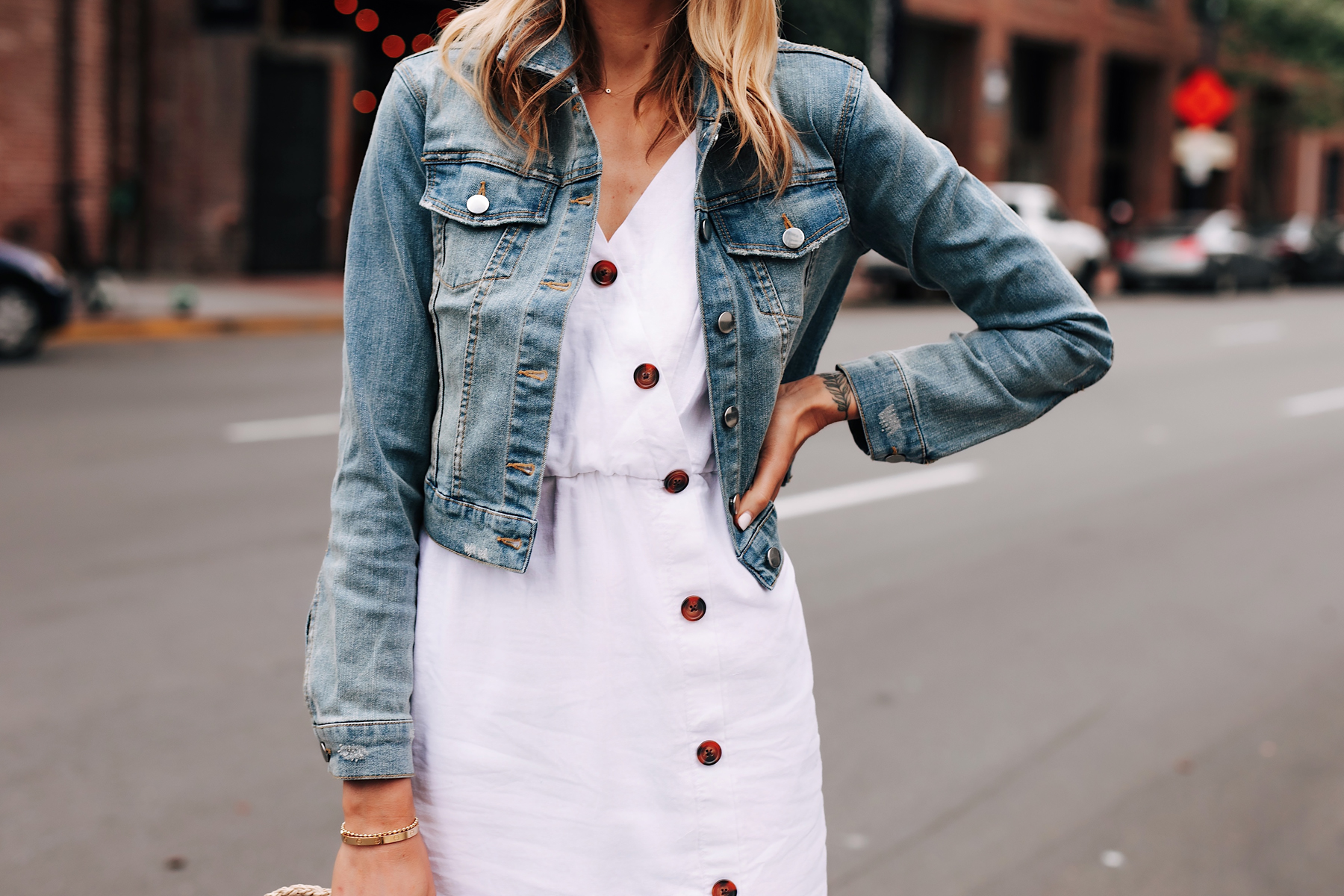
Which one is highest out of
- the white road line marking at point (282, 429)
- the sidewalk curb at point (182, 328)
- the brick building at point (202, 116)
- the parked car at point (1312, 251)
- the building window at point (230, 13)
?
the building window at point (230, 13)

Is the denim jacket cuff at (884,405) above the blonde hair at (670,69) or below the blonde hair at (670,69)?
below

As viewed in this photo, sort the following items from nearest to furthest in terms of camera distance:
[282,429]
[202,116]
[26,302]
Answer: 1. [282,429]
2. [26,302]
3. [202,116]

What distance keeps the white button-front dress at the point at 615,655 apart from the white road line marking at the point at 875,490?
541cm

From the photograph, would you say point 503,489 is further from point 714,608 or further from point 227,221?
point 227,221

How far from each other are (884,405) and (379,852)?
77cm

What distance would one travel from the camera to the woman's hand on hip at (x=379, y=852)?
4.84ft

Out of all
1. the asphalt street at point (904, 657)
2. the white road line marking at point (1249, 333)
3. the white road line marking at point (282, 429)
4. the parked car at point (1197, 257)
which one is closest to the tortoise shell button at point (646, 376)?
the asphalt street at point (904, 657)

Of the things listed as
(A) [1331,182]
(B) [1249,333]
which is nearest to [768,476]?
(B) [1249,333]

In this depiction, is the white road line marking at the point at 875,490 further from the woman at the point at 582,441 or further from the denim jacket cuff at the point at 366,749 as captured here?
the denim jacket cuff at the point at 366,749

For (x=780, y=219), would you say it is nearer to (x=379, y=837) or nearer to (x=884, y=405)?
(x=884, y=405)

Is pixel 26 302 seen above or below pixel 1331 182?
above

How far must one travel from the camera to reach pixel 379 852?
4.85 ft

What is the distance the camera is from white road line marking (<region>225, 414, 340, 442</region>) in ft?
27.9

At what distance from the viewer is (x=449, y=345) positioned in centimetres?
149
